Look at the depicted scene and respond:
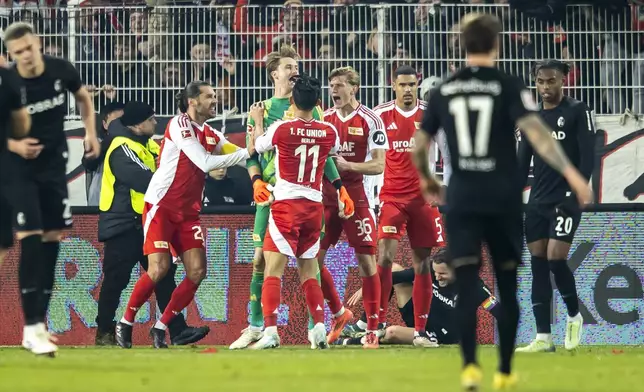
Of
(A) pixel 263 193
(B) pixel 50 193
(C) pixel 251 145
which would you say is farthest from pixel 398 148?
(B) pixel 50 193

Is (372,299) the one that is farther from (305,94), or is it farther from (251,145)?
(305,94)

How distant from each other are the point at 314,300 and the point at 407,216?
1.88 metres

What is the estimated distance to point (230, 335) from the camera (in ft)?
49.5

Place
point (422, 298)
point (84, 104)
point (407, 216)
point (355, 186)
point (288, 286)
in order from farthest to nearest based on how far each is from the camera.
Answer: point (288, 286), point (355, 186), point (407, 216), point (422, 298), point (84, 104)

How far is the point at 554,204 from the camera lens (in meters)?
Result: 12.1

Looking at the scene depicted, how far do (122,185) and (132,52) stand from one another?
178 centimetres

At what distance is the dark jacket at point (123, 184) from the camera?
550 inches

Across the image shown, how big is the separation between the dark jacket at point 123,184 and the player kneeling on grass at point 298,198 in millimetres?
2284

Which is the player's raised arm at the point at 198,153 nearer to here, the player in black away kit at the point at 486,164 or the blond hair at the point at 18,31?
the blond hair at the point at 18,31

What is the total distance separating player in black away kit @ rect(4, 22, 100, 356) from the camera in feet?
31.7

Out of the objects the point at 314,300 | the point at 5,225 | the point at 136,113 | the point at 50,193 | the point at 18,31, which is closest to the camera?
the point at 5,225

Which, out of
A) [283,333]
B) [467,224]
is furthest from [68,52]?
[467,224]

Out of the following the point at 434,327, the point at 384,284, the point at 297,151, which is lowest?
the point at 434,327

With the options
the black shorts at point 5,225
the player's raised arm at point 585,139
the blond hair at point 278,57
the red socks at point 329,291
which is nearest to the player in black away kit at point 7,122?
the black shorts at point 5,225
